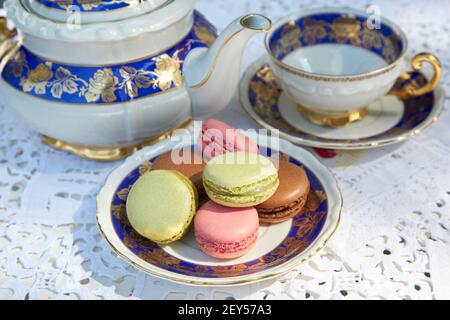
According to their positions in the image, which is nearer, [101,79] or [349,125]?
[101,79]

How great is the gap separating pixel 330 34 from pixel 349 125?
0.19 meters

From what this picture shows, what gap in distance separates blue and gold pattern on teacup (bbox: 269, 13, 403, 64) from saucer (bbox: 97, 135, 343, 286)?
24 cm

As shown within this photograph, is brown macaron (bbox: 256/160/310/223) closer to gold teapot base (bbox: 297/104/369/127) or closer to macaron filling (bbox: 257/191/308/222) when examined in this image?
macaron filling (bbox: 257/191/308/222)

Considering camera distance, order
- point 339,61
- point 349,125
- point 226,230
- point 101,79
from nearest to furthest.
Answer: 1. point 226,230
2. point 101,79
3. point 349,125
4. point 339,61

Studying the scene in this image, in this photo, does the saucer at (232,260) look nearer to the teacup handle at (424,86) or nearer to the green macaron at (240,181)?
the green macaron at (240,181)

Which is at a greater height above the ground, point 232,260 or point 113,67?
point 113,67

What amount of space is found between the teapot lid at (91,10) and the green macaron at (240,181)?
219mm

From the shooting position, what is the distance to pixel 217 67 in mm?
705

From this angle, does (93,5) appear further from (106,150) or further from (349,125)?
(349,125)

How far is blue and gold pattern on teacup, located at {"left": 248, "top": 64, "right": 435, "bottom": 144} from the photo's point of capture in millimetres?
773

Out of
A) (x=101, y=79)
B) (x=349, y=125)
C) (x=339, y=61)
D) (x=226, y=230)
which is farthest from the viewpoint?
(x=339, y=61)

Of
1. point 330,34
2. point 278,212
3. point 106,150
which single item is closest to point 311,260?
point 278,212

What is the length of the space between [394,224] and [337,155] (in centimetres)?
15

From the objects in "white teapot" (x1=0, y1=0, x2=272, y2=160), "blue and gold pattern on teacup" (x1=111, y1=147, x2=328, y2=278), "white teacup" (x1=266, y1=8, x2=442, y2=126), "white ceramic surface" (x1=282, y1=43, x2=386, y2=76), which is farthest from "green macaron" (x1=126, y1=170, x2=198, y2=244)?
"white ceramic surface" (x1=282, y1=43, x2=386, y2=76)
